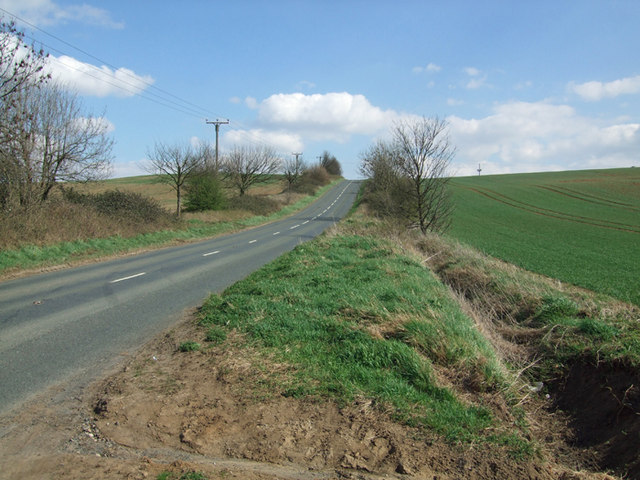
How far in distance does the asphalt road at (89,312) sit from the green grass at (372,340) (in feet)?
4.19

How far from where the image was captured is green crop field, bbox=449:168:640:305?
20.2 m

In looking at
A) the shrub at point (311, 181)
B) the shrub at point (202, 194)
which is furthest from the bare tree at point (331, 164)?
the shrub at point (202, 194)

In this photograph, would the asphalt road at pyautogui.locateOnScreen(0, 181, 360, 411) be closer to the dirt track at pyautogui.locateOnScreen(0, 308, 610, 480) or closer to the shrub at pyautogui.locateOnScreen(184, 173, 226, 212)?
the dirt track at pyautogui.locateOnScreen(0, 308, 610, 480)

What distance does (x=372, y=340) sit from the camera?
222 inches

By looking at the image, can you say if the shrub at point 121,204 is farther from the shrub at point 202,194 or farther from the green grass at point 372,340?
the green grass at point 372,340

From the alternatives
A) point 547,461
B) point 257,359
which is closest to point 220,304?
point 257,359

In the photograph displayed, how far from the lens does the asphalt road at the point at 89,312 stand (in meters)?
5.36

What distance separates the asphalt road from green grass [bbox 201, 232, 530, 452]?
1.28 metres

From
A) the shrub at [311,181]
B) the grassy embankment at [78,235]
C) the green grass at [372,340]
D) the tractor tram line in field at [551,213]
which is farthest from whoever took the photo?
the shrub at [311,181]

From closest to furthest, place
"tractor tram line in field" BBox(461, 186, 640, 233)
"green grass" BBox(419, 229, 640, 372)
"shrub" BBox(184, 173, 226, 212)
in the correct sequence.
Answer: "green grass" BBox(419, 229, 640, 372) < "shrub" BBox(184, 173, 226, 212) < "tractor tram line in field" BBox(461, 186, 640, 233)

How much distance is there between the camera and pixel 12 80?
13.9m

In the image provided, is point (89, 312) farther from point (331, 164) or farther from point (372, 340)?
point (331, 164)

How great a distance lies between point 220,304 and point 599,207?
6190cm

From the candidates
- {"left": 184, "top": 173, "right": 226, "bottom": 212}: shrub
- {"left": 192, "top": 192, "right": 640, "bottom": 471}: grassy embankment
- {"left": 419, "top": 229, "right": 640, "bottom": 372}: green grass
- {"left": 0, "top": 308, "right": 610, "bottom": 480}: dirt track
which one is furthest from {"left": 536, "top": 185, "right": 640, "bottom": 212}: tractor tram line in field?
{"left": 0, "top": 308, "right": 610, "bottom": 480}: dirt track
